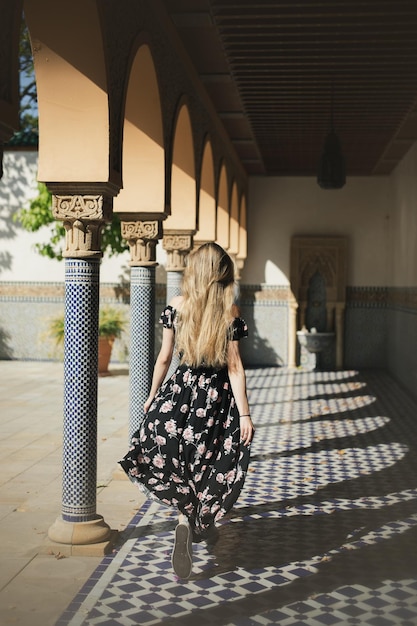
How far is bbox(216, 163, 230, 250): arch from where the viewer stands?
497 inches

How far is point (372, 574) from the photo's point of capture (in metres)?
4.45

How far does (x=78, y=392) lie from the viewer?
4.97 metres

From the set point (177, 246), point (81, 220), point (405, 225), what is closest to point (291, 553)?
point (81, 220)

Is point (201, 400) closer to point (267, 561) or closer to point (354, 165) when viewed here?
point (267, 561)

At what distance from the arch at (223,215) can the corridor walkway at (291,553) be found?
4.92 meters

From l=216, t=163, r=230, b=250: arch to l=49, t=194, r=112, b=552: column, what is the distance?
7.52m

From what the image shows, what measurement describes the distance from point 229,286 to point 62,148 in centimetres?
139

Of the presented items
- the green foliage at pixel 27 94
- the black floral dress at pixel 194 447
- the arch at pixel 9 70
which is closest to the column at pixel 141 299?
the black floral dress at pixel 194 447

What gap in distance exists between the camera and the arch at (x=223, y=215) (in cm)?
1263

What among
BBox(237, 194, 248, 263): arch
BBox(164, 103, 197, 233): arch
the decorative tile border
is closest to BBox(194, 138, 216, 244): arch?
BBox(164, 103, 197, 233): arch

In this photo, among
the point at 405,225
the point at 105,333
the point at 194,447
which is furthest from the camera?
the point at 105,333

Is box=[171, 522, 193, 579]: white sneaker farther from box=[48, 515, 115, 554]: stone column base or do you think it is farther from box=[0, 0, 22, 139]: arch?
box=[0, 0, 22, 139]: arch

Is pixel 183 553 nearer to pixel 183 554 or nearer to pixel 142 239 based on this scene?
pixel 183 554

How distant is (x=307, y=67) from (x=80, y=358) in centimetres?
428
